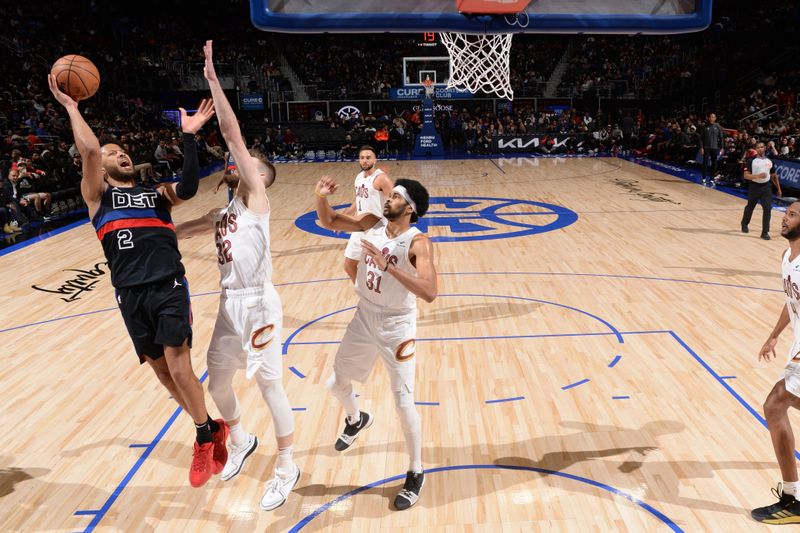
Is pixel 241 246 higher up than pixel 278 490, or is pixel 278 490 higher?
pixel 241 246

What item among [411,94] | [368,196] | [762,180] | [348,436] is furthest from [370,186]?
[411,94]

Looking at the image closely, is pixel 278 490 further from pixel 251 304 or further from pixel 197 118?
pixel 197 118

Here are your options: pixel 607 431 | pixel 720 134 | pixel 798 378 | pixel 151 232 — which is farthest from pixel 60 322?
pixel 720 134

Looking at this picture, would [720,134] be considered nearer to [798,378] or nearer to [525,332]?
[525,332]

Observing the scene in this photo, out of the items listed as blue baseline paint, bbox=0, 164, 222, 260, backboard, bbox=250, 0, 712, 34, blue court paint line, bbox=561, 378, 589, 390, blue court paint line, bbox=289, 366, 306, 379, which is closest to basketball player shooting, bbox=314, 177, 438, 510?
blue court paint line, bbox=289, 366, 306, 379

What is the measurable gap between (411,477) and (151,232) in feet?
6.97

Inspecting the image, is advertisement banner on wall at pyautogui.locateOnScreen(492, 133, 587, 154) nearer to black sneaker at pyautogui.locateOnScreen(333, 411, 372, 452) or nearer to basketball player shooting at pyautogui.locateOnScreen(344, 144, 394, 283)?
basketball player shooting at pyautogui.locateOnScreen(344, 144, 394, 283)

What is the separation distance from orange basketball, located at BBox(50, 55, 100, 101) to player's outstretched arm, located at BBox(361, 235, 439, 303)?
2247mm

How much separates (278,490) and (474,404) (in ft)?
6.39

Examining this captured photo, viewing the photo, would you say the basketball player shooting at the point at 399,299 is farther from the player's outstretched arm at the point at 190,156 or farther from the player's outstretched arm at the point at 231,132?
the player's outstretched arm at the point at 190,156

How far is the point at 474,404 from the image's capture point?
17.3 ft

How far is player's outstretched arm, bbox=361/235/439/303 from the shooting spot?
11.4ft

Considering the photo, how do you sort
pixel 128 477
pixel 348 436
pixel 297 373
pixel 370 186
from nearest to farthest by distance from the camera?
pixel 128 477 < pixel 348 436 < pixel 297 373 < pixel 370 186

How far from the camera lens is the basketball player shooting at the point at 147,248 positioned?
3.66 m
